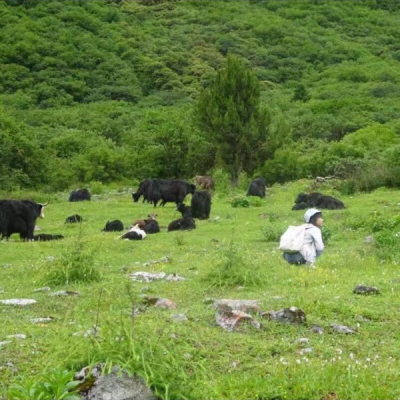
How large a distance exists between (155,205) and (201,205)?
5.81m

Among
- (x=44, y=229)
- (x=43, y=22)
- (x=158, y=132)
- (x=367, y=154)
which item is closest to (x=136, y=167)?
(x=158, y=132)

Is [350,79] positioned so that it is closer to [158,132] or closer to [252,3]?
[252,3]

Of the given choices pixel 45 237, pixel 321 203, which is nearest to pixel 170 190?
pixel 321 203

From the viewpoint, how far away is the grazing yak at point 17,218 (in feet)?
69.2

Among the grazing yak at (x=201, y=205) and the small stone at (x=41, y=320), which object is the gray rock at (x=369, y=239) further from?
the small stone at (x=41, y=320)

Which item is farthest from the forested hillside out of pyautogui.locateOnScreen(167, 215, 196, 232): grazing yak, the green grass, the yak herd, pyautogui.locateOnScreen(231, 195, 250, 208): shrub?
the green grass

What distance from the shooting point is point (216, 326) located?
8.24 metres

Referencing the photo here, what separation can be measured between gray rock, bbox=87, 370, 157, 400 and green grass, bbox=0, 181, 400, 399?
0.25 feet

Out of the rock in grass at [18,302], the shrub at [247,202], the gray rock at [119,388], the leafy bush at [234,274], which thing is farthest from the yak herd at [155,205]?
the gray rock at [119,388]

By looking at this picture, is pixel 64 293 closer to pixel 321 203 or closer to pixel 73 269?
pixel 73 269

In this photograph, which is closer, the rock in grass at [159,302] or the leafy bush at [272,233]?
the rock in grass at [159,302]

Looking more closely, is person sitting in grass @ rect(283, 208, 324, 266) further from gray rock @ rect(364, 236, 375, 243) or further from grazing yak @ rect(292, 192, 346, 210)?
grazing yak @ rect(292, 192, 346, 210)

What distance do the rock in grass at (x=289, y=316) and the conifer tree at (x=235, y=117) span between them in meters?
29.5

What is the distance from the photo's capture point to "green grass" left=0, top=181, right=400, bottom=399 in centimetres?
603
